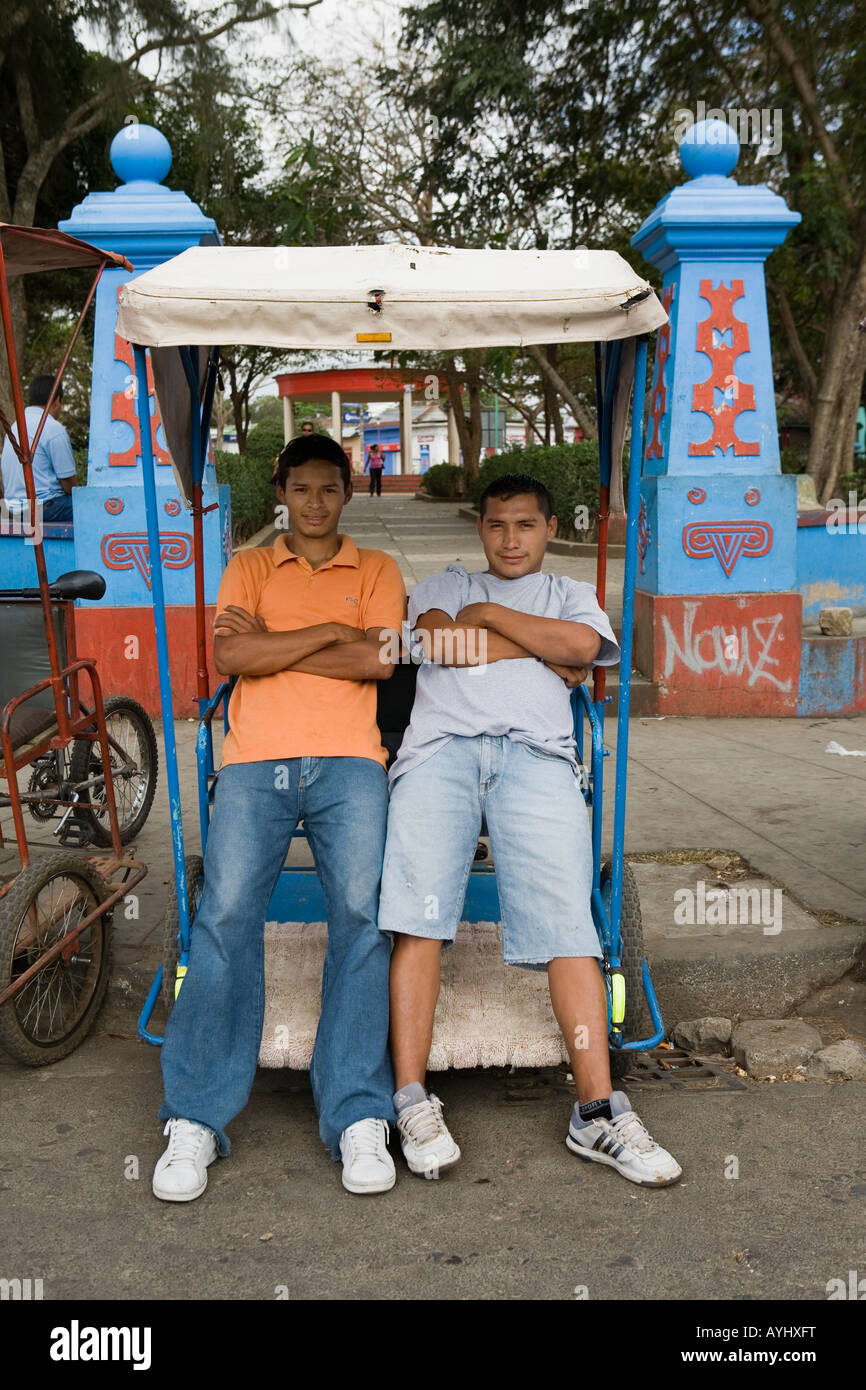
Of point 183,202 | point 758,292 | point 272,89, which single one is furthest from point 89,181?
point 758,292

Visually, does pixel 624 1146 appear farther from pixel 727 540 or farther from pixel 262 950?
pixel 727 540

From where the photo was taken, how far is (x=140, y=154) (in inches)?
284

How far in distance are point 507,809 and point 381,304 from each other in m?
1.30

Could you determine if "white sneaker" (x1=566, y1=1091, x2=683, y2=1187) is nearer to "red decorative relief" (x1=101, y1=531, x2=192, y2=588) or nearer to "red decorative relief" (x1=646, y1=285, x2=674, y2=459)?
"red decorative relief" (x1=101, y1=531, x2=192, y2=588)

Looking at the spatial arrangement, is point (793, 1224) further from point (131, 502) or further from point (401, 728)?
point (131, 502)

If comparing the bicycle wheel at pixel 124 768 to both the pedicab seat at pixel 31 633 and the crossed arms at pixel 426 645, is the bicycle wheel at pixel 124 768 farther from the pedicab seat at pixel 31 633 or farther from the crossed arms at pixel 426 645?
the crossed arms at pixel 426 645

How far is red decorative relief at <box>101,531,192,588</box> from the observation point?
284 inches

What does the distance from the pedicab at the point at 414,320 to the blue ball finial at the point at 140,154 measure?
4.27 metres

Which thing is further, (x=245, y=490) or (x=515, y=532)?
(x=245, y=490)

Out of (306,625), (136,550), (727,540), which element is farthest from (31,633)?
(727,540)

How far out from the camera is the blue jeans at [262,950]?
9.89 ft

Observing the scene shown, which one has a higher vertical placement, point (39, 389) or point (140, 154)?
point (140, 154)

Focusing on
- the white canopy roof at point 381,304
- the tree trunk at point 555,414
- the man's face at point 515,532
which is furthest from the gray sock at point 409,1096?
the tree trunk at point 555,414

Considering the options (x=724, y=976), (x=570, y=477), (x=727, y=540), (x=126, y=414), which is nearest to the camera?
(x=724, y=976)
